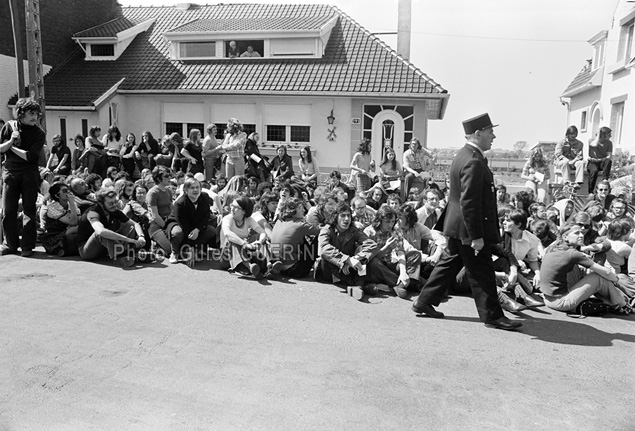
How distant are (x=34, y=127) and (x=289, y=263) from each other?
412 cm

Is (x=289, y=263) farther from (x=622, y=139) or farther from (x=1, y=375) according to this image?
(x=622, y=139)

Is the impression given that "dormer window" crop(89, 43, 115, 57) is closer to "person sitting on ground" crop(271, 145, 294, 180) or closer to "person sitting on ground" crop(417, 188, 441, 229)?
"person sitting on ground" crop(271, 145, 294, 180)

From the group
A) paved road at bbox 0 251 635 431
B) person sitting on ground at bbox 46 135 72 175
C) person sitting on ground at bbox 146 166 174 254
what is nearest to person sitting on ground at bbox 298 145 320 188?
person sitting on ground at bbox 146 166 174 254

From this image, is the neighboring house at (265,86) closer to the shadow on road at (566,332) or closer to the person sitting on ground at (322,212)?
the person sitting on ground at (322,212)

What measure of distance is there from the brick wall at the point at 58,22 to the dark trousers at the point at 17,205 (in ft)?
52.4

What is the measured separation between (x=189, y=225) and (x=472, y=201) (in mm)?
4444

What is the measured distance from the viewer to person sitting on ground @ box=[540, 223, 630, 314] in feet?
19.5

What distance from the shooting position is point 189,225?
8.12 m

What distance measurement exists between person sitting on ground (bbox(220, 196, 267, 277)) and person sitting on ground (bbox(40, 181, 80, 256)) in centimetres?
232

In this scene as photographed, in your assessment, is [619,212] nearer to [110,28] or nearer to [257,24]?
[257,24]

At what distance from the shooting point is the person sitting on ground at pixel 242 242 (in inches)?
285

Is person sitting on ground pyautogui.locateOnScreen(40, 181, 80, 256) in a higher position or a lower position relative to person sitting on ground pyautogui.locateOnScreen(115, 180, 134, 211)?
lower

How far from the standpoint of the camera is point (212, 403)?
12.1 feet

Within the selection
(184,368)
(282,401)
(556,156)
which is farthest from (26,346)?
(556,156)
